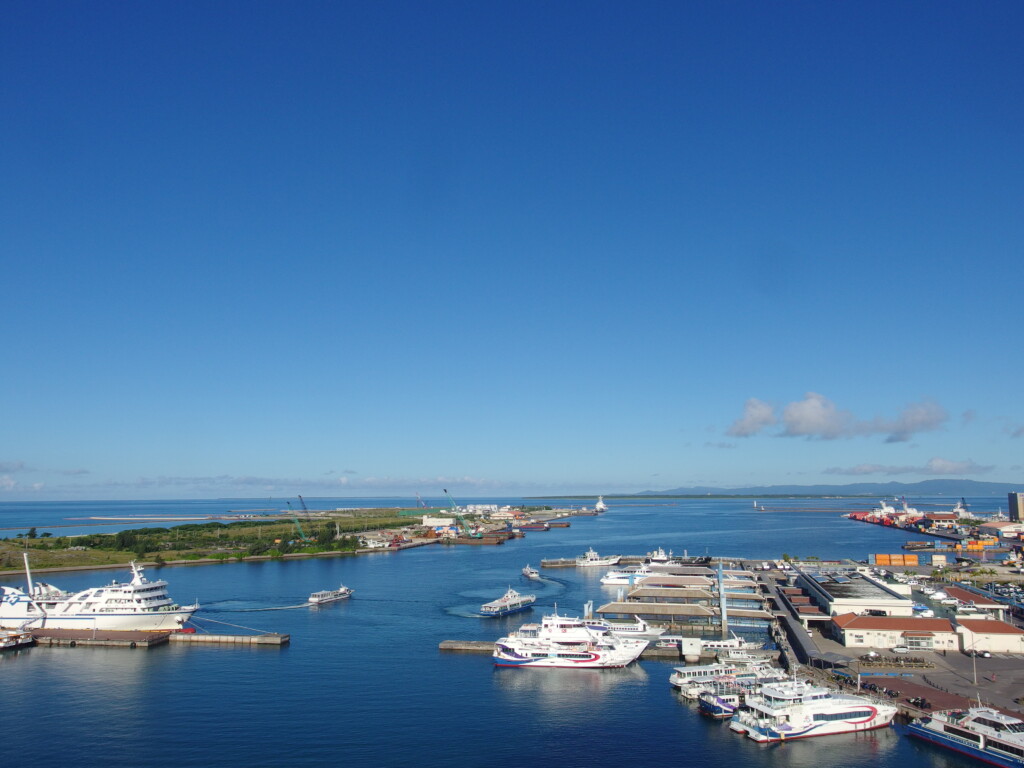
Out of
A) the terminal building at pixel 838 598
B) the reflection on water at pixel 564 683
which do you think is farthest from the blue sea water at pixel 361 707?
the terminal building at pixel 838 598

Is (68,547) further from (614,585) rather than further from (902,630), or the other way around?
(902,630)

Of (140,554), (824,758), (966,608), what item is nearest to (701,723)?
(824,758)

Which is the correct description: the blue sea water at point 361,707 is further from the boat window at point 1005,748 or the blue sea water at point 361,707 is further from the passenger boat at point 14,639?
the passenger boat at point 14,639

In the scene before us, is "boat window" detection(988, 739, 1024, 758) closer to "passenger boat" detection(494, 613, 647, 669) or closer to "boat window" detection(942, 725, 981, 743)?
"boat window" detection(942, 725, 981, 743)

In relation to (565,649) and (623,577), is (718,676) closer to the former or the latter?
(565,649)

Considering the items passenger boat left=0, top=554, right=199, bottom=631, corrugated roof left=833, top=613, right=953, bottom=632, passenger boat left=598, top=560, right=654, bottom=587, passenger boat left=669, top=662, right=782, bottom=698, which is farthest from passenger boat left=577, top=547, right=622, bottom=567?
passenger boat left=669, top=662, right=782, bottom=698

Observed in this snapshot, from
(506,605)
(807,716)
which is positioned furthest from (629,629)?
(807,716)

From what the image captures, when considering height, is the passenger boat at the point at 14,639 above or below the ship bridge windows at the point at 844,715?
above
